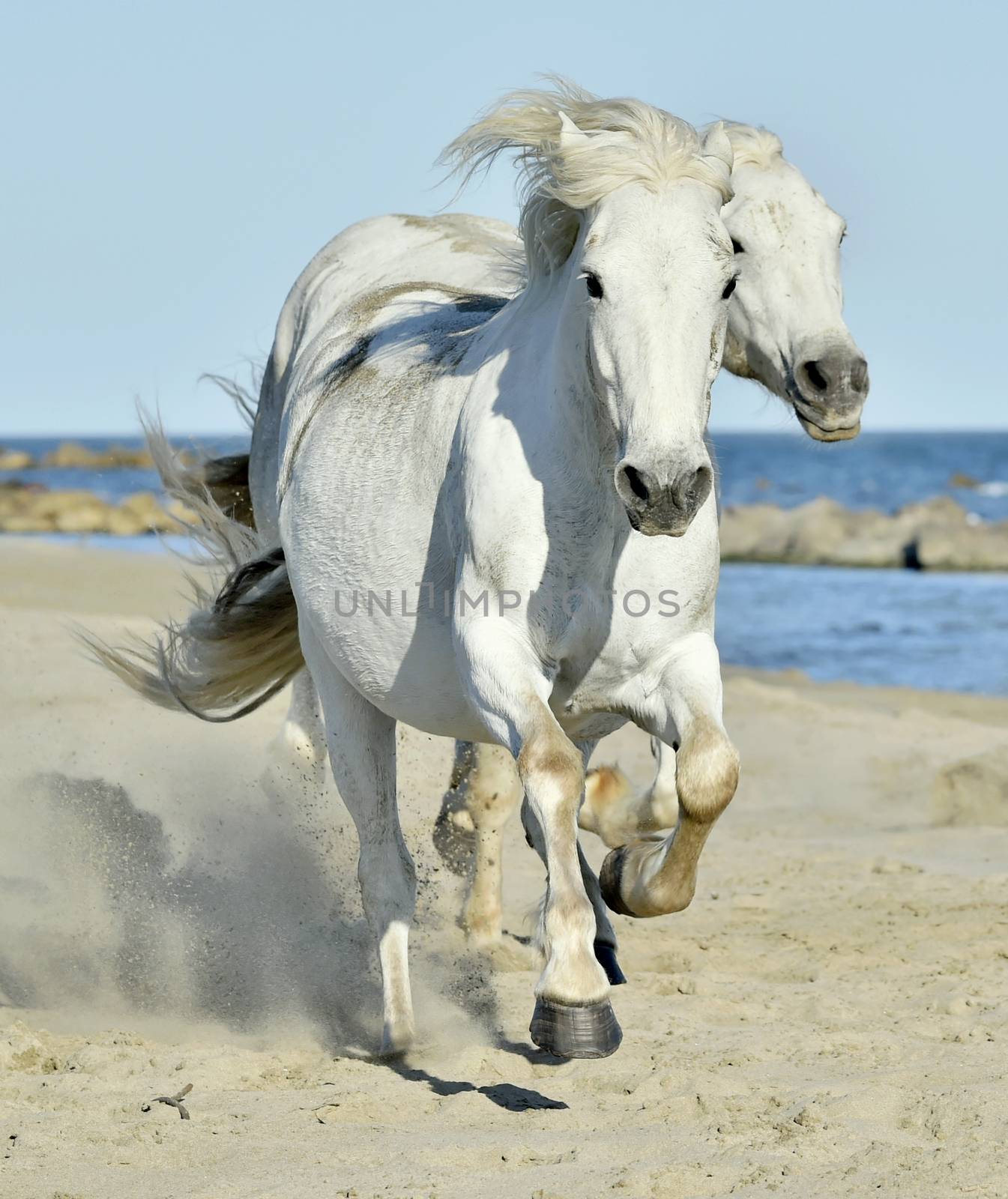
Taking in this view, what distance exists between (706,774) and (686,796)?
0.07 meters

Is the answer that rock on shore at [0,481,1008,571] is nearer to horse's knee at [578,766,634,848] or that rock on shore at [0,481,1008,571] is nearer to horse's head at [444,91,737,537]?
horse's knee at [578,766,634,848]

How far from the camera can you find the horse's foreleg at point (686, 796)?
10.6ft

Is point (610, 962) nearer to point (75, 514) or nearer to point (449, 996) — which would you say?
point (449, 996)

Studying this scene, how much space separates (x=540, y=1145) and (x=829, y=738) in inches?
227

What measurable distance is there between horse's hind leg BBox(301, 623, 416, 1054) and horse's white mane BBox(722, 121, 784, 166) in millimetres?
1941

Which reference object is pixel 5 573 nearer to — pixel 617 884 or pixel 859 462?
pixel 617 884

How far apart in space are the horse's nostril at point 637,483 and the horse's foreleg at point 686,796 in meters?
0.60

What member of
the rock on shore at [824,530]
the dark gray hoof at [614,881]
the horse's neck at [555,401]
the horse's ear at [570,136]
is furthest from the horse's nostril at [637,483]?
the rock on shore at [824,530]

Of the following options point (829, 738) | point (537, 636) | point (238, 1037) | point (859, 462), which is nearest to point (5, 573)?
point (829, 738)

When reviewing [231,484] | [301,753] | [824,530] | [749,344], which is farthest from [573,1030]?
[824,530]

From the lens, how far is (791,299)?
13.9 ft

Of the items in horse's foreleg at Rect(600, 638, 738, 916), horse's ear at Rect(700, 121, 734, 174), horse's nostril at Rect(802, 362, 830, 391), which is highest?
horse's ear at Rect(700, 121, 734, 174)

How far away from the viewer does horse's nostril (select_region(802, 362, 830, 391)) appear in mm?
4074

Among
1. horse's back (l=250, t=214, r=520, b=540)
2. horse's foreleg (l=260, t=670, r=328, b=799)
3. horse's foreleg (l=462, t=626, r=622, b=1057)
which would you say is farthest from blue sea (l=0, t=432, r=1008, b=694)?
horse's foreleg (l=260, t=670, r=328, b=799)
